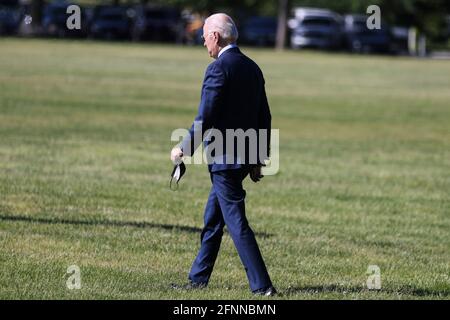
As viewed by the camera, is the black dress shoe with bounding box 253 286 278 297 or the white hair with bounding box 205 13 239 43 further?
the black dress shoe with bounding box 253 286 278 297

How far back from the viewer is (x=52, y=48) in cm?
4841

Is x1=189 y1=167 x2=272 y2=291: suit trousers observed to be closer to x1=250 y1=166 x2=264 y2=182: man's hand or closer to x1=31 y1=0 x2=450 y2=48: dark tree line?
x1=250 y1=166 x2=264 y2=182: man's hand

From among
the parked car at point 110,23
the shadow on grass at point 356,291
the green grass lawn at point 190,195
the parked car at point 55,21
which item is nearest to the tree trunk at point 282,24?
the parked car at point 110,23

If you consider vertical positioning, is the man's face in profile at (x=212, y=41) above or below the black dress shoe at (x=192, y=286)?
above

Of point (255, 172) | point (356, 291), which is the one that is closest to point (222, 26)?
point (255, 172)

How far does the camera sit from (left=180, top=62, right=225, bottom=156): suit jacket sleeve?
809 centimetres

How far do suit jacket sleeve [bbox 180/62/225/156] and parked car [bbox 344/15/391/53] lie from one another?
54.6 metres

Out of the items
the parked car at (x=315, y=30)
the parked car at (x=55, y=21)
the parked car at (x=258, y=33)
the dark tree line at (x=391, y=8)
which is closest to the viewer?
the parked car at (x=55, y=21)

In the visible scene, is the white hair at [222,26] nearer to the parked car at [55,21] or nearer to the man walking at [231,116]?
the man walking at [231,116]

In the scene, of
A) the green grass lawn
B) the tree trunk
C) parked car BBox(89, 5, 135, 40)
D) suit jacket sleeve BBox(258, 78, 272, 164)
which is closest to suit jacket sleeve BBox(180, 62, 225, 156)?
suit jacket sleeve BBox(258, 78, 272, 164)

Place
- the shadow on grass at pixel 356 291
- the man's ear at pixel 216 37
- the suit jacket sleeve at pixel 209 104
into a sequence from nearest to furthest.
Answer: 1. the suit jacket sleeve at pixel 209 104
2. the man's ear at pixel 216 37
3. the shadow on grass at pixel 356 291

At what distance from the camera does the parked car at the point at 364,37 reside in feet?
205

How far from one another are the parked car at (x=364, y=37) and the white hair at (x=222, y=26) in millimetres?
54434
